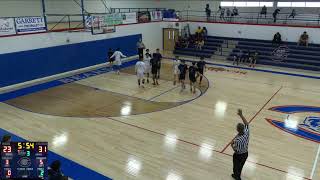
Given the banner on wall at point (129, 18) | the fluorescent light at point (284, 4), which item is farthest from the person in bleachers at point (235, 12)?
the banner on wall at point (129, 18)

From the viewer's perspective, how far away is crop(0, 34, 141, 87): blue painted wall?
14570mm

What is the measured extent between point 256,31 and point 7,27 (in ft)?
57.9

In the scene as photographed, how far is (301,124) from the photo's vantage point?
10.6 metres

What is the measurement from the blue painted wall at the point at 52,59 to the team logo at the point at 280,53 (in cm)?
1091

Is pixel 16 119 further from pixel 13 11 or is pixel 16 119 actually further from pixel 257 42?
pixel 257 42

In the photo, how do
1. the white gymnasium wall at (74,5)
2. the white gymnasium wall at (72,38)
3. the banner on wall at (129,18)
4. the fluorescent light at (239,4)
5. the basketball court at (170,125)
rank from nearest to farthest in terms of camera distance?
the basketball court at (170,125)
the white gymnasium wall at (72,38)
the banner on wall at (129,18)
the white gymnasium wall at (74,5)
the fluorescent light at (239,4)

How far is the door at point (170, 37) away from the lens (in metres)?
25.0

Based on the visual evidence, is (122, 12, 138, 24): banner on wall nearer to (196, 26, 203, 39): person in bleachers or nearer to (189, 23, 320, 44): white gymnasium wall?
(196, 26, 203, 39): person in bleachers

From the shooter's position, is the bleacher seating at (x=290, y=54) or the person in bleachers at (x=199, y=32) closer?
the bleacher seating at (x=290, y=54)

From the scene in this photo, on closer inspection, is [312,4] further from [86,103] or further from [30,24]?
[30,24]

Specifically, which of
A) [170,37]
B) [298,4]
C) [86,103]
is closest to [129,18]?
[170,37]

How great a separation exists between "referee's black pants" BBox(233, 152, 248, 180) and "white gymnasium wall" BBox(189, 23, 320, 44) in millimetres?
17360

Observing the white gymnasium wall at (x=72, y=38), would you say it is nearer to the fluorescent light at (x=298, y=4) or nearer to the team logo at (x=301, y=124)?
the team logo at (x=301, y=124)

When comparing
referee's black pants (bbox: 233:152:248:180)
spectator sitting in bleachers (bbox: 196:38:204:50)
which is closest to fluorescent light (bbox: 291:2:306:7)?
spectator sitting in bleachers (bbox: 196:38:204:50)
